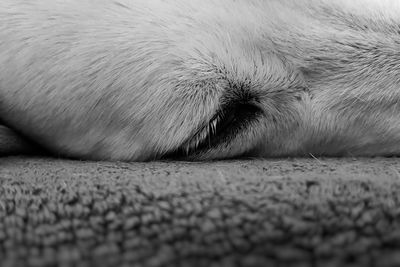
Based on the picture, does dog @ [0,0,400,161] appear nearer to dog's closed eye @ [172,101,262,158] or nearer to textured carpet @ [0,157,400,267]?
dog's closed eye @ [172,101,262,158]

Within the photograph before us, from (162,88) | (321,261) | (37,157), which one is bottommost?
(37,157)

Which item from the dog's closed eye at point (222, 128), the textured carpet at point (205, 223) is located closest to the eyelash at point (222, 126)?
the dog's closed eye at point (222, 128)

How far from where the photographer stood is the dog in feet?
3.45

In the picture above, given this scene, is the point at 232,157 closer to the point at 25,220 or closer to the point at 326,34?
the point at 326,34

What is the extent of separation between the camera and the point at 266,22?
1196 mm

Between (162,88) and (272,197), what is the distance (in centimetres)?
54

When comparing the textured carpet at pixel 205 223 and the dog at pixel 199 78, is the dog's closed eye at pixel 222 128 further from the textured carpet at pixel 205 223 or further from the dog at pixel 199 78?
the textured carpet at pixel 205 223

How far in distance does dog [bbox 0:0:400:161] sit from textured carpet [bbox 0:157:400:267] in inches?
14.7

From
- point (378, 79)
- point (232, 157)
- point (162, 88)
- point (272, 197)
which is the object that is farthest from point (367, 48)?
point (272, 197)

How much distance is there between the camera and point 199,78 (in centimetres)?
108

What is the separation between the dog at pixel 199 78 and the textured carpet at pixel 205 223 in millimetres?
374

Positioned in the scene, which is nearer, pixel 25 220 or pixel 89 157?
pixel 25 220

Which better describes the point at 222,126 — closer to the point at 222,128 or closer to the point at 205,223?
the point at 222,128

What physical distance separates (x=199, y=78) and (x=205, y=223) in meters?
0.60
